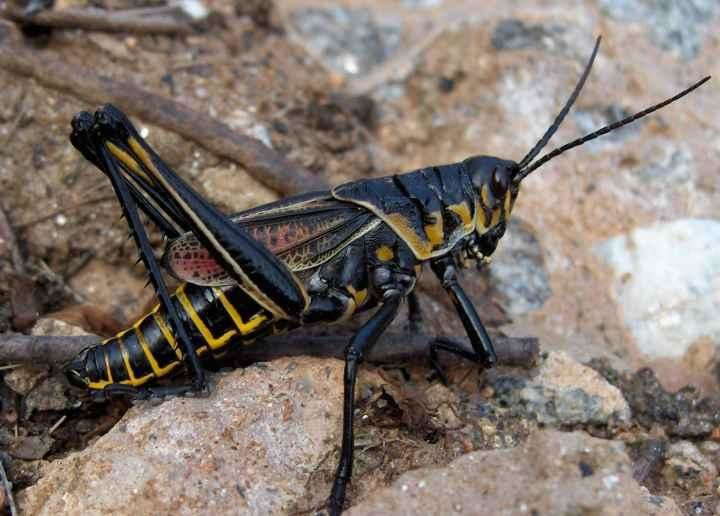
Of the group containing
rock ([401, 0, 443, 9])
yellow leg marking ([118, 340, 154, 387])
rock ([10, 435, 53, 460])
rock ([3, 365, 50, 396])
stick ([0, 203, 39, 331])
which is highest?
rock ([401, 0, 443, 9])

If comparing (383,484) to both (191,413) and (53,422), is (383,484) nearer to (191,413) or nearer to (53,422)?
(191,413)

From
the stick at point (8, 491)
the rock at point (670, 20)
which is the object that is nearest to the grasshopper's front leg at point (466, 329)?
the stick at point (8, 491)

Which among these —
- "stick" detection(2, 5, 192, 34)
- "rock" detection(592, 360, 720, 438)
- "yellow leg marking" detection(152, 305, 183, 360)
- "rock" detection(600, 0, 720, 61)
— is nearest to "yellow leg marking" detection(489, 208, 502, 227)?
"rock" detection(592, 360, 720, 438)

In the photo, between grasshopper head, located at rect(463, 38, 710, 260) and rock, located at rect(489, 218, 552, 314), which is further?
rock, located at rect(489, 218, 552, 314)

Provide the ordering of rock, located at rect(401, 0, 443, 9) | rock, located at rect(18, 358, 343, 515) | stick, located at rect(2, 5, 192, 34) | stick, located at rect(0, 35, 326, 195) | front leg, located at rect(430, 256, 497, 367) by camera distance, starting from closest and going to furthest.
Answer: rock, located at rect(18, 358, 343, 515) < front leg, located at rect(430, 256, 497, 367) < stick, located at rect(0, 35, 326, 195) < stick, located at rect(2, 5, 192, 34) < rock, located at rect(401, 0, 443, 9)

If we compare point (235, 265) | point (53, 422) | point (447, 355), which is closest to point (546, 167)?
point (447, 355)

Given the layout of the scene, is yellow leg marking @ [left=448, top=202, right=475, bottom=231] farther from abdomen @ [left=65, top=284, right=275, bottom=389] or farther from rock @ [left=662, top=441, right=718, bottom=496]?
rock @ [left=662, top=441, right=718, bottom=496]

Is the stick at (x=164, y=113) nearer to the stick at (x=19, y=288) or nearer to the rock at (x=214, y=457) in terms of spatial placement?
the stick at (x=19, y=288)

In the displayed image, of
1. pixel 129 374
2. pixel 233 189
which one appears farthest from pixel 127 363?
pixel 233 189
